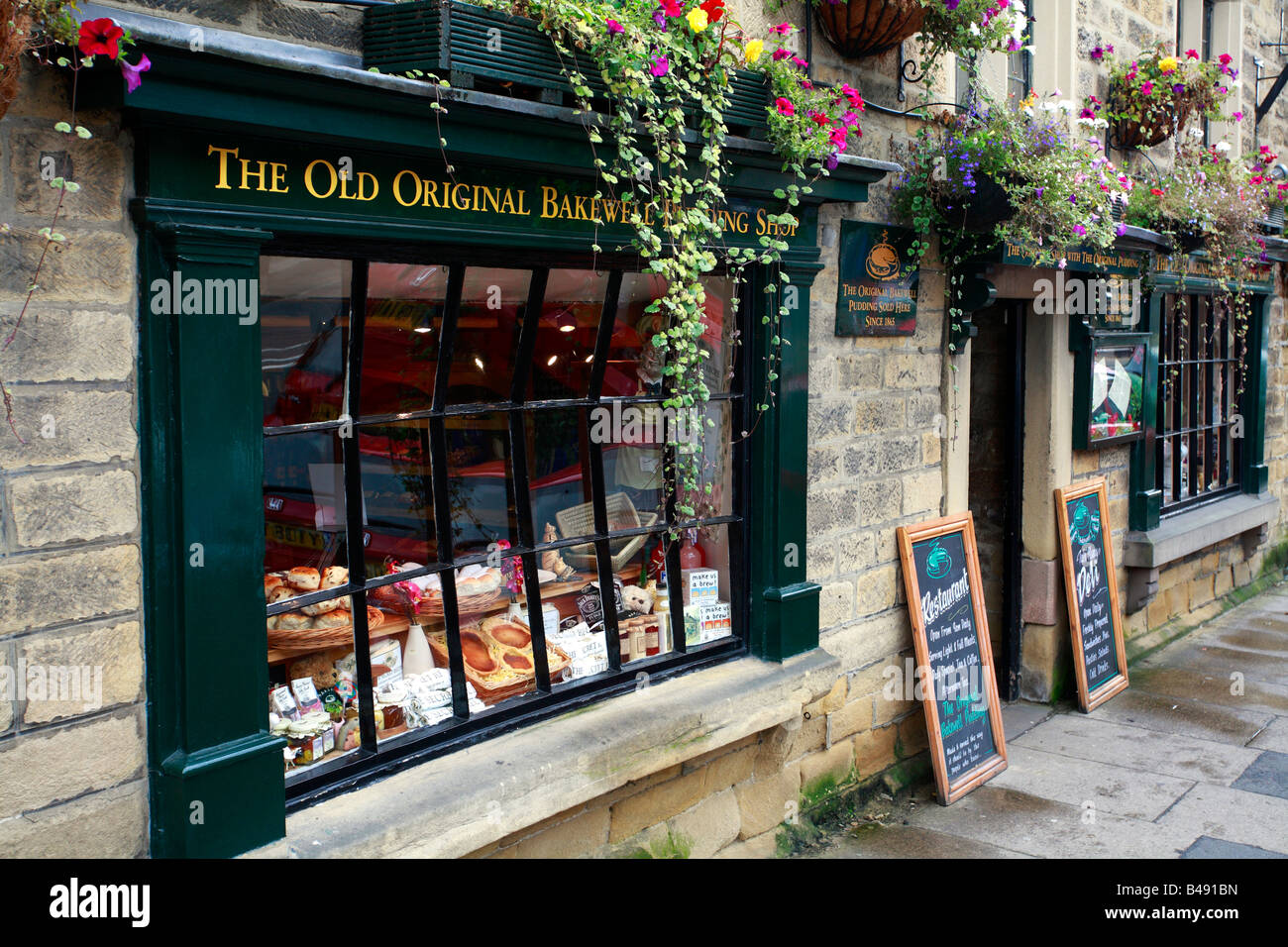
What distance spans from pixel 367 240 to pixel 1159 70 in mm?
5915

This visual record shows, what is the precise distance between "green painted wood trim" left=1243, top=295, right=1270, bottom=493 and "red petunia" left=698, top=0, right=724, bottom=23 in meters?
7.36

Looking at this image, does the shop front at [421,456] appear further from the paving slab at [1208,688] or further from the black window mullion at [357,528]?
the paving slab at [1208,688]

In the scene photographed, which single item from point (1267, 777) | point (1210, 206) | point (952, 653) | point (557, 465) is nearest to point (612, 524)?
point (557, 465)

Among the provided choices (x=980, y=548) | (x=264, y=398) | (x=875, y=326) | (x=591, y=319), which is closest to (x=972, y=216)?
(x=875, y=326)

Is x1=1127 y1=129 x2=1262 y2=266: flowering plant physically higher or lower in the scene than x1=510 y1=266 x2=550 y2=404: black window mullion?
higher

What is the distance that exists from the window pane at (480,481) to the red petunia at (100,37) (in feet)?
5.29

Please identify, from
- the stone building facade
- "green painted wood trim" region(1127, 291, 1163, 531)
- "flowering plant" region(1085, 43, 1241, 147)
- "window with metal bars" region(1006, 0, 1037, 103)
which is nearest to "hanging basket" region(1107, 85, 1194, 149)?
"flowering plant" region(1085, 43, 1241, 147)

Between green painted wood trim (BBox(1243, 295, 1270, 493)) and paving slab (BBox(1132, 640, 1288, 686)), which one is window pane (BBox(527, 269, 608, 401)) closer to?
paving slab (BBox(1132, 640, 1288, 686))

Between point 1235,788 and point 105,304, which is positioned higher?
point 105,304

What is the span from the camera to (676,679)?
14.9ft

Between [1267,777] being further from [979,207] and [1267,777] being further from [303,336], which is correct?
[303,336]

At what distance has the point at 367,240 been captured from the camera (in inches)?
131

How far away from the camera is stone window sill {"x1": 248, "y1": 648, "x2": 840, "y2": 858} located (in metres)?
3.26
